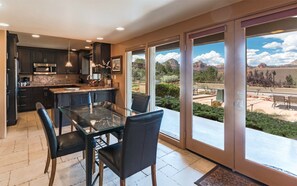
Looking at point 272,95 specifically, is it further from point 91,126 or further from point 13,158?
point 13,158

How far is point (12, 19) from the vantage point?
300 cm

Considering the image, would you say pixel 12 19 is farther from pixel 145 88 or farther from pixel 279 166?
pixel 279 166

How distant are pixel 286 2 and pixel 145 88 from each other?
2.85 m

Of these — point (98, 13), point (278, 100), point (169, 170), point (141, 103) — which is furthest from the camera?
point (141, 103)

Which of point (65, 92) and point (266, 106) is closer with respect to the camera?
point (266, 106)

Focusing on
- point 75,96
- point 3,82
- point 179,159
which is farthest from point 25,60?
point 179,159

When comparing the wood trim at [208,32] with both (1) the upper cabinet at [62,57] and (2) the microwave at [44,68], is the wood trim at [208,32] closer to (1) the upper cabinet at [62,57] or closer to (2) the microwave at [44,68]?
(1) the upper cabinet at [62,57]

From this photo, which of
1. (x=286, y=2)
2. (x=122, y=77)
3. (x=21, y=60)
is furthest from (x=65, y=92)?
(x=286, y=2)

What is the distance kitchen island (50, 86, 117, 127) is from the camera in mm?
3521

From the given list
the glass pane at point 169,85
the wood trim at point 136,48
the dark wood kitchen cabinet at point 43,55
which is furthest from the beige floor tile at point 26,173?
the dark wood kitchen cabinet at point 43,55

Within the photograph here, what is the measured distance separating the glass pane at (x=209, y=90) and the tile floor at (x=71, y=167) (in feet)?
1.45

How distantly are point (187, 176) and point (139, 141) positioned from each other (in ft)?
3.59

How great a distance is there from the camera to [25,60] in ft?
21.2

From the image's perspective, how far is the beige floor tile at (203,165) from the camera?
2.45 m
